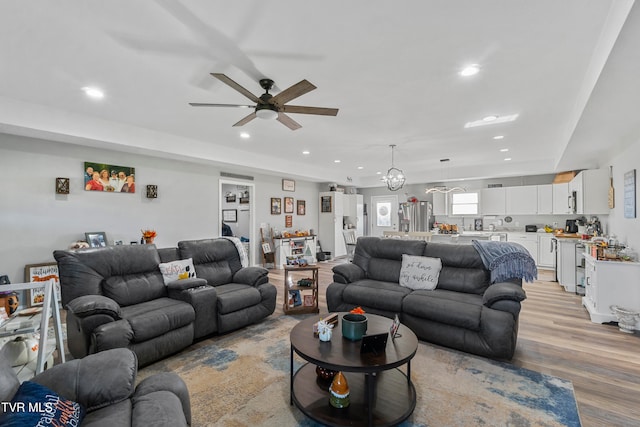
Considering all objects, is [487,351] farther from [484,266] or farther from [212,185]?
[212,185]

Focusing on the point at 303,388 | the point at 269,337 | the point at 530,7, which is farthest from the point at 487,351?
the point at 530,7

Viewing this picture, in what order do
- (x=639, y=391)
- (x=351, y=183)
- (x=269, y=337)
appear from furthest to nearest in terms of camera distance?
1. (x=351, y=183)
2. (x=269, y=337)
3. (x=639, y=391)

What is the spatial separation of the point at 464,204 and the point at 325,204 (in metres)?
3.90

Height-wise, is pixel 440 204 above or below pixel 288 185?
below

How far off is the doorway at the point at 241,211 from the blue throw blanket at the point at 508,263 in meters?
5.12

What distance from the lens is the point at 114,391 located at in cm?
146

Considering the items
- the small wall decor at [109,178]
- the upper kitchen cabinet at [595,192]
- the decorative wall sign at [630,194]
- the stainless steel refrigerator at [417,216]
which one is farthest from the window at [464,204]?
the small wall decor at [109,178]

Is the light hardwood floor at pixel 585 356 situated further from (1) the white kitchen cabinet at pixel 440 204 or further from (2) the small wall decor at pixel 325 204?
(2) the small wall decor at pixel 325 204

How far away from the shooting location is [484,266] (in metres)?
3.40

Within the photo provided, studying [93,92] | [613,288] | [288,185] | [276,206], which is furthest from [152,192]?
[613,288]

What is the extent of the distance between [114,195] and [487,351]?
17.8ft

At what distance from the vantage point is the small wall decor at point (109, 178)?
450 centimetres

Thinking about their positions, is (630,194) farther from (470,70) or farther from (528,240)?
(528,240)

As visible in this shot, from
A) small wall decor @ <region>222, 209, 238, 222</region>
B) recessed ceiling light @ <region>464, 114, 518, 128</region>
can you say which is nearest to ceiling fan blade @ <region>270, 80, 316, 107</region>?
recessed ceiling light @ <region>464, 114, 518, 128</region>
